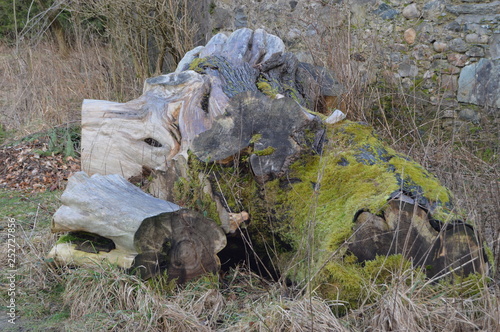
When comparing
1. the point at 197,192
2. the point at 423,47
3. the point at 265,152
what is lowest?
the point at 197,192

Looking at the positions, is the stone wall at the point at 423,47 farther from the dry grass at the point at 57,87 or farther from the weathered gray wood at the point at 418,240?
the dry grass at the point at 57,87

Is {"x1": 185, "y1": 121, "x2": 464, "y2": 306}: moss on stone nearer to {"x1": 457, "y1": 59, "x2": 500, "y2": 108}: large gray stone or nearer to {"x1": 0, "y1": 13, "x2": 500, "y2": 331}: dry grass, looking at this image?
{"x1": 0, "y1": 13, "x2": 500, "y2": 331}: dry grass

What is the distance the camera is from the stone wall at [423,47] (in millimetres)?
5086

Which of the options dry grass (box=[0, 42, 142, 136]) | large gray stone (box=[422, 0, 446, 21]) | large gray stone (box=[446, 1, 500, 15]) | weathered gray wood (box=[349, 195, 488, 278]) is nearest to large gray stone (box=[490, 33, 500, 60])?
large gray stone (box=[446, 1, 500, 15])

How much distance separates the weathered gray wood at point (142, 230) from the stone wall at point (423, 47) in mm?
2660

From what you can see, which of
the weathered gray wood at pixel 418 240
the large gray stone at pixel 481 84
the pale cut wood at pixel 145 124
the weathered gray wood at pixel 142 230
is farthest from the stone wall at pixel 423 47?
the weathered gray wood at pixel 142 230

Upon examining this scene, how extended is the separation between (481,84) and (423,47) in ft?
2.65

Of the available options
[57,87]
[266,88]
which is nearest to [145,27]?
[57,87]

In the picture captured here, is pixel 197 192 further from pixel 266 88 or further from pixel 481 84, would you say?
pixel 481 84

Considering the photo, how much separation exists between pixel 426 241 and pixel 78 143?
422 centimetres

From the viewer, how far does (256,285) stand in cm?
272

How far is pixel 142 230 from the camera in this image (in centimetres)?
245

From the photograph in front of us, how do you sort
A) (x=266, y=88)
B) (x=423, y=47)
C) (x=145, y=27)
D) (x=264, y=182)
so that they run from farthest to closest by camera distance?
(x=145, y=27) < (x=423, y=47) < (x=266, y=88) < (x=264, y=182)

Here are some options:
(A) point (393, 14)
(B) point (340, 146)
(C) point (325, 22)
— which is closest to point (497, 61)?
(A) point (393, 14)
